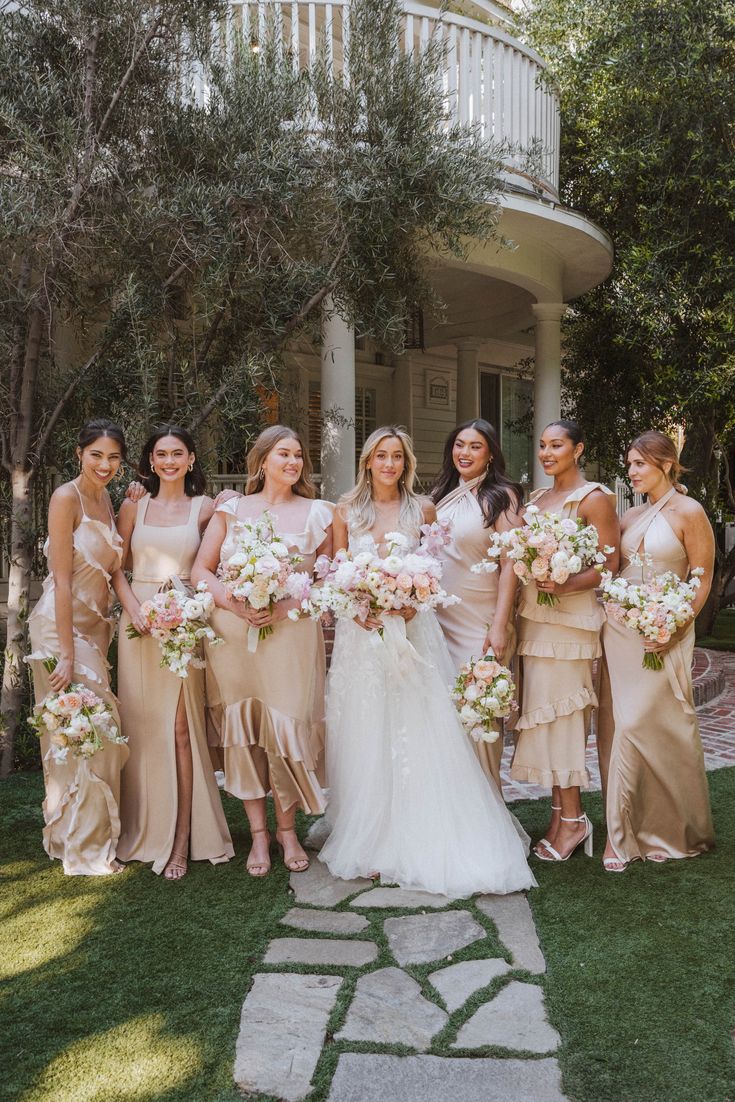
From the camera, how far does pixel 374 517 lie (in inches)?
176

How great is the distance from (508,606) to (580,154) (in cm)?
901

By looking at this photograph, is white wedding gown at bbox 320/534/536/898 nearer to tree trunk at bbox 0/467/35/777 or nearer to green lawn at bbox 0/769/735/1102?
green lawn at bbox 0/769/735/1102

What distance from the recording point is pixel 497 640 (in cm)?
445

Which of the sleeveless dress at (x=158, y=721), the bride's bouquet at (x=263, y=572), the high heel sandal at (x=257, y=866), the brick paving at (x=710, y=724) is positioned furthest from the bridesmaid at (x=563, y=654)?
the sleeveless dress at (x=158, y=721)

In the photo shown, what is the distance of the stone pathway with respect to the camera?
9.03 ft

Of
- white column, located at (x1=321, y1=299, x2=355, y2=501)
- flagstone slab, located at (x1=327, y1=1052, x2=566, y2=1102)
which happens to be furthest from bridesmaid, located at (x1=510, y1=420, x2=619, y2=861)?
white column, located at (x1=321, y1=299, x2=355, y2=501)

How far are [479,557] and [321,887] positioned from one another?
5.73 ft

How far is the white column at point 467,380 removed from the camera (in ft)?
46.2

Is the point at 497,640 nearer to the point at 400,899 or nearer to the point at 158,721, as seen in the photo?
the point at 400,899

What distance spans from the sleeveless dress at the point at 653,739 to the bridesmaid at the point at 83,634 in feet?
8.13

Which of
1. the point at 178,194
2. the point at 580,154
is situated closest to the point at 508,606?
the point at 178,194

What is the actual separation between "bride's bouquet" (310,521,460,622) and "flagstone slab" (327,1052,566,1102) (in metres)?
1.80

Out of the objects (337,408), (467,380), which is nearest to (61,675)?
(337,408)

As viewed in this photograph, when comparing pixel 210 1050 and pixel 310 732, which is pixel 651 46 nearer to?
pixel 310 732
